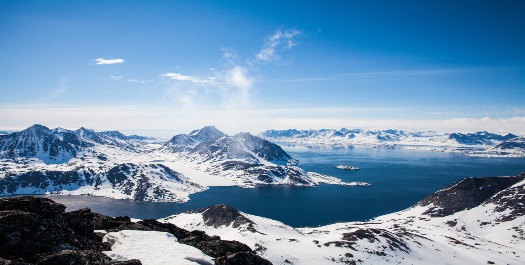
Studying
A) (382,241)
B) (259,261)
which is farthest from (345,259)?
(259,261)

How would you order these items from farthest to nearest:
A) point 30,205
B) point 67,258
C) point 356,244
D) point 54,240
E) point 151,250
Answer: point 356,244 → point 30,205 → point 151,250 → point 54,240 → point 67,258

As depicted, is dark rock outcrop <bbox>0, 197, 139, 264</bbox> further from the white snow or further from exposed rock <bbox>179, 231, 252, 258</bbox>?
exposed rock <bbox>179, 231, 252, 258</bbox>

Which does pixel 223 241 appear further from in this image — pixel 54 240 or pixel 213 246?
pixel 54 240

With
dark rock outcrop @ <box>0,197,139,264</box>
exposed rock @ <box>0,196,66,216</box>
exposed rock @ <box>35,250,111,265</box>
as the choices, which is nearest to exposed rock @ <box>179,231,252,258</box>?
dark rock outcrop @ <box>0,197,139,264</box>

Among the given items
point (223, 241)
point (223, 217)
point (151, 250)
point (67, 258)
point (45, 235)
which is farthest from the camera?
point (223, 217)

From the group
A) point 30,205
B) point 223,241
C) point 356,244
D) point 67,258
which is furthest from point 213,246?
point 356,244

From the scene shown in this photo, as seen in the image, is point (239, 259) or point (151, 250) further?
point (239, 259)

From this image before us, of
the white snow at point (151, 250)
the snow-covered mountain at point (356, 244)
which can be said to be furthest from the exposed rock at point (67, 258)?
the snow-covered mountain at point (356, 244)

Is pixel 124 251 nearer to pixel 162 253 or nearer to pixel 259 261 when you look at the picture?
pixel 162 253
